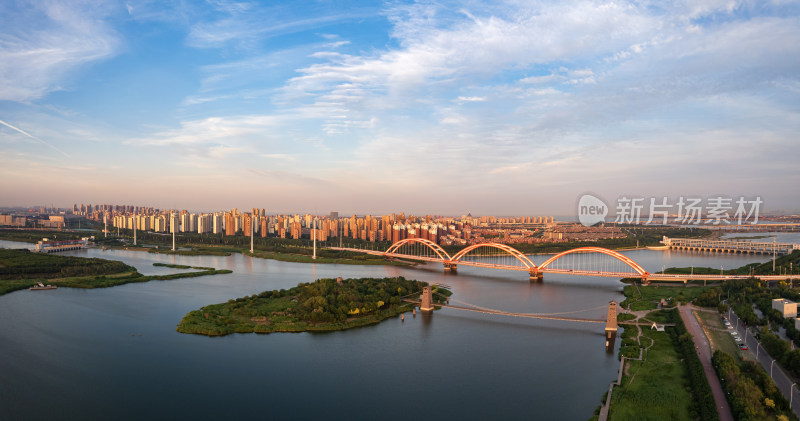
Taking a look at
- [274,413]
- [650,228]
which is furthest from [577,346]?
[650,228]

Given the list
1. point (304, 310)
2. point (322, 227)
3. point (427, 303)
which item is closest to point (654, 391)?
point (427, 303)

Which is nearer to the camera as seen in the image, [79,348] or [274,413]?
[274,413]

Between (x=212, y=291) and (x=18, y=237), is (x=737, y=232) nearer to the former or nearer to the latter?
(x=212, y=291)

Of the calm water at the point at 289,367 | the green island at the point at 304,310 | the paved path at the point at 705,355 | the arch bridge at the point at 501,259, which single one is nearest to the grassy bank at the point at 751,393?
the paved path at the point at 705,355

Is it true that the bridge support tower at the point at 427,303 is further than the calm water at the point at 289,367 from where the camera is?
Yes

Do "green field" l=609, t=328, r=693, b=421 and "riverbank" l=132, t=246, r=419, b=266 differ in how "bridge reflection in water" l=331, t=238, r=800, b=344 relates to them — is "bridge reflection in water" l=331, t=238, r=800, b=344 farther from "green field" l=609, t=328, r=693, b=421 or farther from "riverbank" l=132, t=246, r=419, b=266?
"green field" l=609, t=328, r=693, b=421

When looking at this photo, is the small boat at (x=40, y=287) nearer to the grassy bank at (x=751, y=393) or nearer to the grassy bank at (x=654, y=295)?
the grassy bank at (x=654, y=295)
